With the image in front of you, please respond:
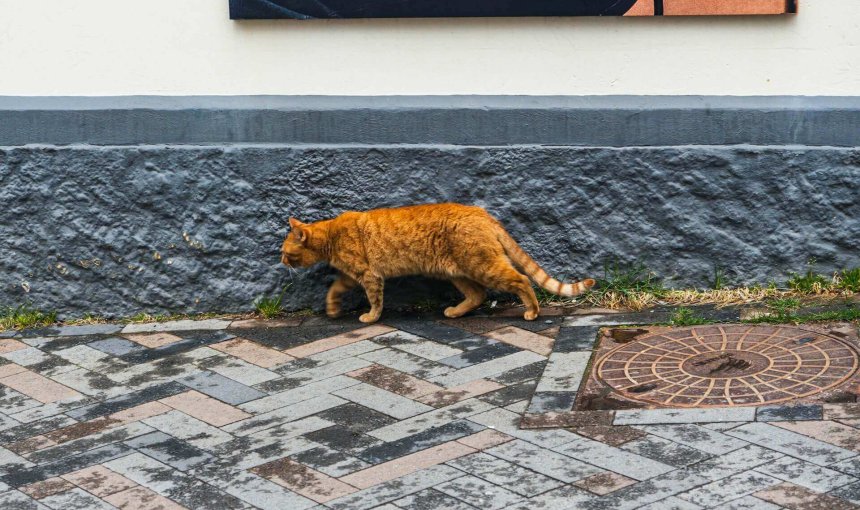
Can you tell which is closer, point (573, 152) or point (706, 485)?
point (706, 485)

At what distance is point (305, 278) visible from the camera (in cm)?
722

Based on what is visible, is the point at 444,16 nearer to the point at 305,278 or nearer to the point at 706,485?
the point at 305,278

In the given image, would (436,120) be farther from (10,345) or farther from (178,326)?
(10,345)

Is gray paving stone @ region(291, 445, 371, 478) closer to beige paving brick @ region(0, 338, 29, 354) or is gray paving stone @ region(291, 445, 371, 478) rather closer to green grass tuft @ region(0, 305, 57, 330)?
beige paving brick @ region(0, 338, 29, 354)

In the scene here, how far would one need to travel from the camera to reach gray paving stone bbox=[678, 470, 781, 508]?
440 centimetres

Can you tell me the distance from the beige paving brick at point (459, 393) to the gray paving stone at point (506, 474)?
690 mm

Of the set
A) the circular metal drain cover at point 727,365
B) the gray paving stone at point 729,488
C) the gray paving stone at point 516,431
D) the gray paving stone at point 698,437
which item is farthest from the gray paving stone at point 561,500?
the circular metal drain cover at point 727,365

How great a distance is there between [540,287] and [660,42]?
160cm

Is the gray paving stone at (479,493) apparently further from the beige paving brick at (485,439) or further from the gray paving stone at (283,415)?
the gray paving stone at (283,415)

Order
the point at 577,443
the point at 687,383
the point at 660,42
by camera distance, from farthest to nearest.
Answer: the point at 660,42 → the point at 687,383 → the point at 577,443

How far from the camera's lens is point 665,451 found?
4863 mm

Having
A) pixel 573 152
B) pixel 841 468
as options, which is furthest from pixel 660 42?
pixel 841 468

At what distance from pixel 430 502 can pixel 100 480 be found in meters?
1.49

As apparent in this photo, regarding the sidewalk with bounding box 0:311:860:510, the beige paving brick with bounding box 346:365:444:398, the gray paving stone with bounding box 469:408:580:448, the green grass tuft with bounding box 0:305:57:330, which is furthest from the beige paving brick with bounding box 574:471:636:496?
the green grass tuft with bounding box 0:305:57:330
